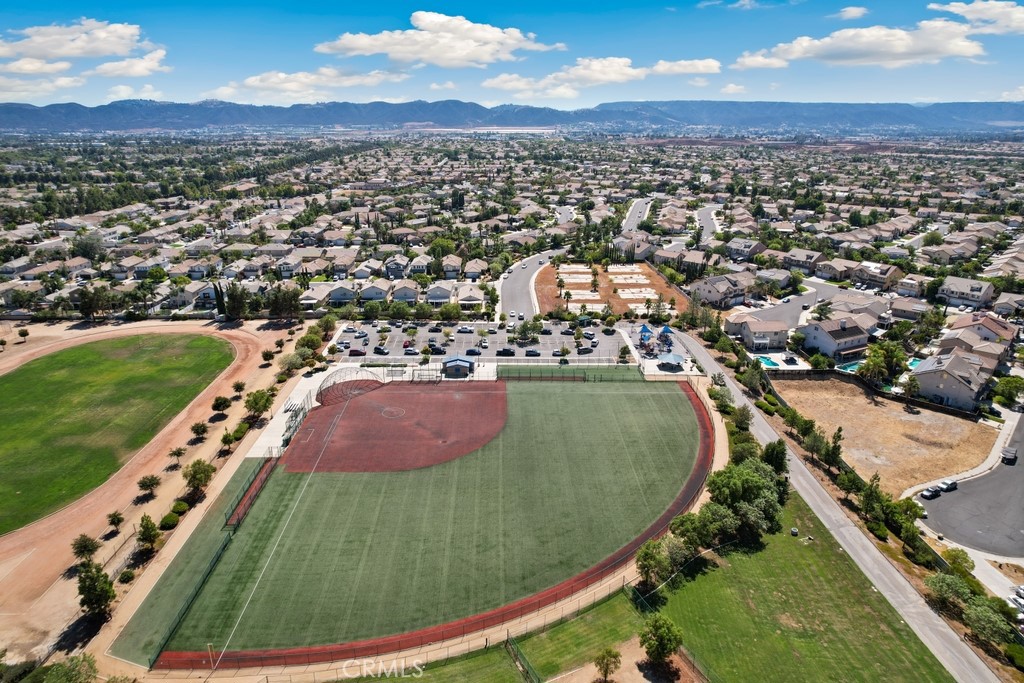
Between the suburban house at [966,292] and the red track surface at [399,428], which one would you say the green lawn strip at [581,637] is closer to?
the red track surface at [399,428]

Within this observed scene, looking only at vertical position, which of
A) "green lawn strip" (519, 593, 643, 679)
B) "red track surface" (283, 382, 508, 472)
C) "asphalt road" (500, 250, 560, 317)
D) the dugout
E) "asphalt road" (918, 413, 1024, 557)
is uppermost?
"asphalt road" (500, 250, 560, 317)

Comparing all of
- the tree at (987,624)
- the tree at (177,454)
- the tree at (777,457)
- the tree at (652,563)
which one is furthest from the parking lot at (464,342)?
the tree at (987,624)

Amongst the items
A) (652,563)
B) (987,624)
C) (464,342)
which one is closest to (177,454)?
(464,342)

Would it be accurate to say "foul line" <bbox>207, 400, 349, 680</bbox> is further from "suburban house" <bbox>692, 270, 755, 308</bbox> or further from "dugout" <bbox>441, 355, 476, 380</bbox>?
"suburban house" <bbox>692, 270, 755, 308</bbox>

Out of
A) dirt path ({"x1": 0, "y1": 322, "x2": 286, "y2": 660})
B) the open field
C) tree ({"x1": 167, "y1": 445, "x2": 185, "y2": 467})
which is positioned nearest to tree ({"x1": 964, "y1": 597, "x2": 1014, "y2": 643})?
the open field

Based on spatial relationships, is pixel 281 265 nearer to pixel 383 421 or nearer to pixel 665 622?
pixel 383 421
